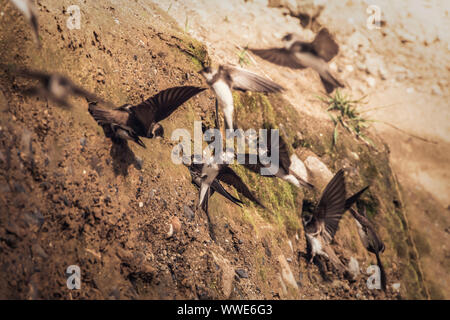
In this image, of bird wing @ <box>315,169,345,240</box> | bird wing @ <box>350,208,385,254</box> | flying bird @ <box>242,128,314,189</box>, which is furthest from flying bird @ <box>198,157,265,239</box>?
bird wing @ <box>350,208,385,254</box>

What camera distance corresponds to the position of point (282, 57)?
2.38 meters

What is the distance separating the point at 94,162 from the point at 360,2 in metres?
3.66

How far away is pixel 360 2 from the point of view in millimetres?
4105

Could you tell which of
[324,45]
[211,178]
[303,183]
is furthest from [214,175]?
[324,45]

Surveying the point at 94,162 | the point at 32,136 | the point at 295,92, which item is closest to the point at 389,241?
the point at 295,92

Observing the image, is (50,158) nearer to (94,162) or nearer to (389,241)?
(94,162)

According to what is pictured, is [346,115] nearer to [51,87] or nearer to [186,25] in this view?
[186,25]

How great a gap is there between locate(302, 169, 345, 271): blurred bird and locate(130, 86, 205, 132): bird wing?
1.02 meters

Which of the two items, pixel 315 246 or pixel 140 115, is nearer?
pixel 140 115

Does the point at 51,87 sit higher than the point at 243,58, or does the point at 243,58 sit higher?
the point at 243,58

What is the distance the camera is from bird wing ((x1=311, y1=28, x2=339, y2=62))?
2312mm

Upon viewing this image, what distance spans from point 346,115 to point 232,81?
5.66 ft

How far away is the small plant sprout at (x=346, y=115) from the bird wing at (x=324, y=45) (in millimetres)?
805

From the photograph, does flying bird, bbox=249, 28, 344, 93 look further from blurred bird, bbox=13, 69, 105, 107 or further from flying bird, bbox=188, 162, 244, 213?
blurred bird, bbox=13, 69, 105, 107
